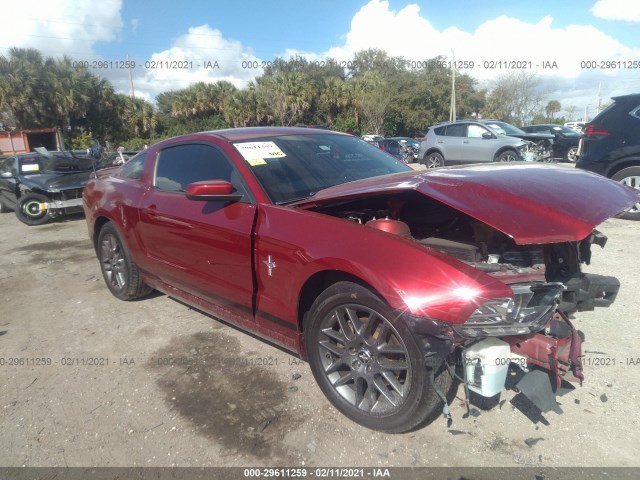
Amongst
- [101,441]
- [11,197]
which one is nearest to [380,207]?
[101,441]

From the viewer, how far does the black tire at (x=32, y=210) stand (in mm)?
9016

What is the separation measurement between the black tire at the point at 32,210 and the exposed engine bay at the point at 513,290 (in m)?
8.44

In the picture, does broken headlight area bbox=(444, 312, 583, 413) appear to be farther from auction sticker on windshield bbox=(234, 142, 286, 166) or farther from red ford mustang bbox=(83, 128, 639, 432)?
auction sticker on windshield bbox=(234, 142, 286, 166)

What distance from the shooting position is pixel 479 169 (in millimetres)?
2916

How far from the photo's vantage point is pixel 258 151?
10.5 ft

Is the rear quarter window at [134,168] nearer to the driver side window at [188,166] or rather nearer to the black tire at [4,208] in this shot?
the driver side window at [188,166]

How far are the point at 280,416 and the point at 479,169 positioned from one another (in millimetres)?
1968

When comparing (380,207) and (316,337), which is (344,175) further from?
(316,337)

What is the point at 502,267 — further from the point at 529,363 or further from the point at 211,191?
the point at 211,191

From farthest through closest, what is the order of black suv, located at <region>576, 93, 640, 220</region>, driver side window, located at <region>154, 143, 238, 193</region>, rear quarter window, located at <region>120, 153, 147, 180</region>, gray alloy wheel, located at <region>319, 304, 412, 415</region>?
1. black suv, located at <region>576, 93, 640, 220</region>
2. rear quarter window, located at <region>120, 153, 147, 180</region>
3. driver side window, located at <region>154, 143, 238, 193</region>
4. gray alloy wheel, located at <region>319, 304, 412, 415</region>

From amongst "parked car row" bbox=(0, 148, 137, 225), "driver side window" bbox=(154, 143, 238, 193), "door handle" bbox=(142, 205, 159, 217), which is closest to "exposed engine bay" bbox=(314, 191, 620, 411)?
"driver side window" bbox=(154, 143, 238, 193)

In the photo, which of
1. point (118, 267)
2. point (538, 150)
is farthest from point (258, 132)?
point (538, 150)

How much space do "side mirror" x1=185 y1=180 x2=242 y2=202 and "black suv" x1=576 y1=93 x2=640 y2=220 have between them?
19.7 ft

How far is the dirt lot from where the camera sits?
7.42ft
